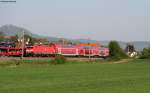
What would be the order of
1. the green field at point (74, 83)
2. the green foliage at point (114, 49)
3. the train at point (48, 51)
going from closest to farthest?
the green field at point (74, 83), the train at point (48, 51), the green foliage at point (114, 49)

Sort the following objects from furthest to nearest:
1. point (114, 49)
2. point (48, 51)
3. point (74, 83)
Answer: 1. point (114, 49)
2. point (48, 51)
3. point (74, 83)

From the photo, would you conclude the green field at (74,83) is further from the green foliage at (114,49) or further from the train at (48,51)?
the green foliage at (114,49)

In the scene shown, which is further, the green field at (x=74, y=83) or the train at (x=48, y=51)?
the train at (x=48, y=51)

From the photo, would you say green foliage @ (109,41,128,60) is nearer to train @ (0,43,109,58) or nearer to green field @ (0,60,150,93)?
train @ (0,43,109,58)

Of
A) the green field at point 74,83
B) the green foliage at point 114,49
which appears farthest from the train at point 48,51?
the green field at point 74,83

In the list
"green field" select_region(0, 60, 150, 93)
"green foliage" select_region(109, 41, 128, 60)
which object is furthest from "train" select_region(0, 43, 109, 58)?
"green field" select_region(0, 60, 150, 93)

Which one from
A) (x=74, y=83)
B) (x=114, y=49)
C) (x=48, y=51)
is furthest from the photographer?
(x=114, y=49)

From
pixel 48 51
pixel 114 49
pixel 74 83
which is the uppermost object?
pixel 114 49

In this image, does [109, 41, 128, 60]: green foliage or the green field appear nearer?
the green field

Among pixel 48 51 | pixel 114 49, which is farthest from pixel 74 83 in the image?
pixel 114 49

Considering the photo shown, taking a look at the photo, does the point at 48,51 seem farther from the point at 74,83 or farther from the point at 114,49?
the point at 74,83

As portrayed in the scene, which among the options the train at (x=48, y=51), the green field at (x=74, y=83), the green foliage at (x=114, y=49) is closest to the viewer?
the green field at (x=74, y=83)

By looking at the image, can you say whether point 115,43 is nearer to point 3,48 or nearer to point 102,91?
point 3,48

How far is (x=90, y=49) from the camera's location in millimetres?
115312
